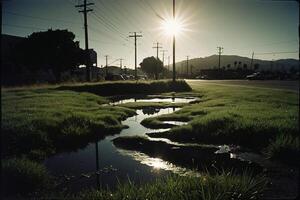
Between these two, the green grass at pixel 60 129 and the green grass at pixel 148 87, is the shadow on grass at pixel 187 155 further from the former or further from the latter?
the green grass at pixel 148 87

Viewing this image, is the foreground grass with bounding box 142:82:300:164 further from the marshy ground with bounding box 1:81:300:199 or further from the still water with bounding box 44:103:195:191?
the still water with bounding box 44:103:195:191

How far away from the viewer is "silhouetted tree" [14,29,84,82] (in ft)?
8.57

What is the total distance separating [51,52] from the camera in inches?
122

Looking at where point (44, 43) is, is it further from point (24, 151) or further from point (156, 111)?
point (156, 111)

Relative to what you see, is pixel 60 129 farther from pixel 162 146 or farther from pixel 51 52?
pixel 51 52

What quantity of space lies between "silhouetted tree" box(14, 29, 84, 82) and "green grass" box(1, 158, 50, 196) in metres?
2.40

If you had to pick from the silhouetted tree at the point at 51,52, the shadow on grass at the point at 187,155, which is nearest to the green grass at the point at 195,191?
the silhouetted tree at the point at 51,52

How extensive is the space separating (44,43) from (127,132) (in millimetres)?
8985

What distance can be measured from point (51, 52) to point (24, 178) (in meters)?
3.15

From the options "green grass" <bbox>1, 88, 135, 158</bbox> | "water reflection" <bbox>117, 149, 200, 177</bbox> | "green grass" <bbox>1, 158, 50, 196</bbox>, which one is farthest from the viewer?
"water reflection" <bbox>117, 149, 200, 177</bbox>

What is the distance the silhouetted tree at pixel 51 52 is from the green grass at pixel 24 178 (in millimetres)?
2400

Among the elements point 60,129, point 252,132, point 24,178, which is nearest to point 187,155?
point 252,132

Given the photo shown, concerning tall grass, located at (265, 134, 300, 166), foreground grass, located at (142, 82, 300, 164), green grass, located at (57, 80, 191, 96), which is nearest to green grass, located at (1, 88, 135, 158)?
foreground grass, located at (142, 82, 300, 164)

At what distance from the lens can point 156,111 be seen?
60.2ft
